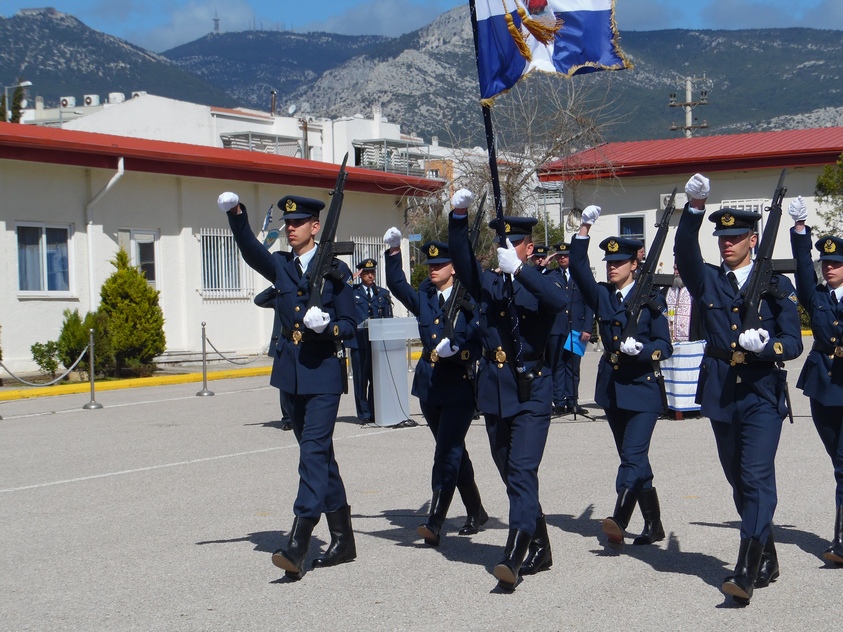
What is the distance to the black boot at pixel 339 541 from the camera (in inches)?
287

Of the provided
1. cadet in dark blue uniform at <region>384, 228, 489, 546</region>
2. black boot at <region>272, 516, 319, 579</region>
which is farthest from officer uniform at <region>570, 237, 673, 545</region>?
black boot at <region>272, 516, 319, 579</region>

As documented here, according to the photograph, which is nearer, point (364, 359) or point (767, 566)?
point (767, 566)

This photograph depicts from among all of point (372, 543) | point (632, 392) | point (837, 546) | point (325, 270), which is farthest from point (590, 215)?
point (372, 543)

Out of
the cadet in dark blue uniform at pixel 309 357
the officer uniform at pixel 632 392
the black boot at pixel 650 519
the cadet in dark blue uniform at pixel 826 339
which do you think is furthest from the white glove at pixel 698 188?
the black boot at pixel 650 519

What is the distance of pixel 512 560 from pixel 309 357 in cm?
176

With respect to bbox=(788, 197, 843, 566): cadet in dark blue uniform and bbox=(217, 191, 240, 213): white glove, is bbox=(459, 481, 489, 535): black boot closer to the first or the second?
bbox=(788, 197, 843, 566): cadet in dark blue uniform

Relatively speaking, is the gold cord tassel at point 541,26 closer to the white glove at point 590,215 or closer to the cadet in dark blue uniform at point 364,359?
the white glove at point 590,215

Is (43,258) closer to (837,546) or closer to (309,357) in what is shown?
(309,357)

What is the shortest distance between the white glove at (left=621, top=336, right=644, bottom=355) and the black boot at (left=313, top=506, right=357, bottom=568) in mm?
2082

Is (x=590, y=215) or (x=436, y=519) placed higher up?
(x=590, y=215)

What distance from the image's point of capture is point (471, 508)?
822 cm

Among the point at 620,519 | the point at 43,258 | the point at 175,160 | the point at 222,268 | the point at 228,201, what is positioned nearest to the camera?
the point at 228,201

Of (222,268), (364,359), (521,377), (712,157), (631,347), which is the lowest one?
(364,359)

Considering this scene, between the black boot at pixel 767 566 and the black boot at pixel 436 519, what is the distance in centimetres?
213
